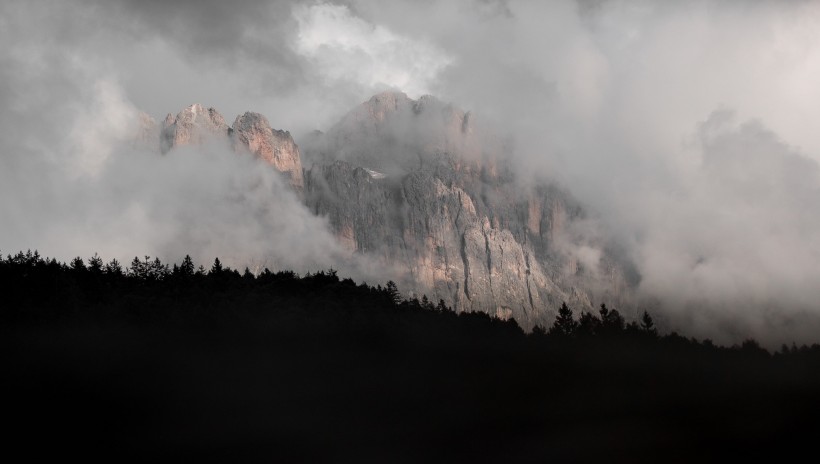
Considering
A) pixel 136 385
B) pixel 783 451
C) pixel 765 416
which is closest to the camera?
pixel 783 451

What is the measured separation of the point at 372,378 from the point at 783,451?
3281 inches

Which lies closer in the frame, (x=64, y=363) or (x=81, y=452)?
(x=81, y=452)

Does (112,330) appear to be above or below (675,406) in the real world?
above

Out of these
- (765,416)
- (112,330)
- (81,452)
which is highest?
(112,330)

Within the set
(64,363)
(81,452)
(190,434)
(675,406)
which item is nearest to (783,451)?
(675,406)

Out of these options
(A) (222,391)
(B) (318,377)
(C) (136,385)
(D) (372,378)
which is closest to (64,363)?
(C) (136,385)

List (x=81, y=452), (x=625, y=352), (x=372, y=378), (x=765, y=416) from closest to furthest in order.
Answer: (x=81, y=452) < (x=765, y=416) < (x=372, y=378) < (x=625, y=352)

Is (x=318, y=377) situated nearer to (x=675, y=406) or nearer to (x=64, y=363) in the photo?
(x=64, y=363)

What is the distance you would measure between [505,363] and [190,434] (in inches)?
3020

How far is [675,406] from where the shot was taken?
150 m

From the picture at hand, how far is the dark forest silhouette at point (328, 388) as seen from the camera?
131m

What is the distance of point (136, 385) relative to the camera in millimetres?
149625

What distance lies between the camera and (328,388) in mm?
165125

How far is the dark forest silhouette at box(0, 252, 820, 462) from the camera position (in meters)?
131
